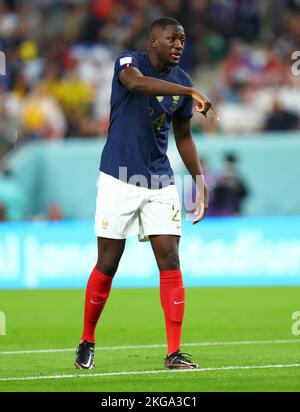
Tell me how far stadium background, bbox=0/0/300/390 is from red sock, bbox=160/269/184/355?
566 cm

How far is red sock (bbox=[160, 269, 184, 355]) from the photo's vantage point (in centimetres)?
827

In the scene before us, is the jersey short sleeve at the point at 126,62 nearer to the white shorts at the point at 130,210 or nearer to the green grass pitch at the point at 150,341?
the white shorts at the point at 130,210

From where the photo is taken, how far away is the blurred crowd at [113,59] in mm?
20234

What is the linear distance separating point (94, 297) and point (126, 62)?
178 centimetres

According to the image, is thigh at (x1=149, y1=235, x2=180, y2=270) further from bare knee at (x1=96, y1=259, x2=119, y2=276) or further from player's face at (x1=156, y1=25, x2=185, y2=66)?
player's face at (x1=156, y1=25, x2=185, y2=66)

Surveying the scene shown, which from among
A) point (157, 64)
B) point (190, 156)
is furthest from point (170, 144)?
point (157, 64)

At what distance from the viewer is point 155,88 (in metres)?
7.89

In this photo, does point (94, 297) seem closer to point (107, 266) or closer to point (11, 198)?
point (107, 266)

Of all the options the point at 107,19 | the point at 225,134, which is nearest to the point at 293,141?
the point at 225,134

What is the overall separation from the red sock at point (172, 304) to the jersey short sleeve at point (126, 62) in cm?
154

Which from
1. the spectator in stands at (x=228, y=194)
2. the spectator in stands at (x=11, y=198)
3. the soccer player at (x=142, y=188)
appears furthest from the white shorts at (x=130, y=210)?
the spectator in stands at (x=11, y=198)

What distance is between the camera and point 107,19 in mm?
22844

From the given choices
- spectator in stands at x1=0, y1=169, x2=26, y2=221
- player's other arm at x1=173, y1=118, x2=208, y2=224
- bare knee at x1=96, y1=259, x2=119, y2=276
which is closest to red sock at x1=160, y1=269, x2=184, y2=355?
bare knee at x1=96, y1=259, x2=119, y2=276
